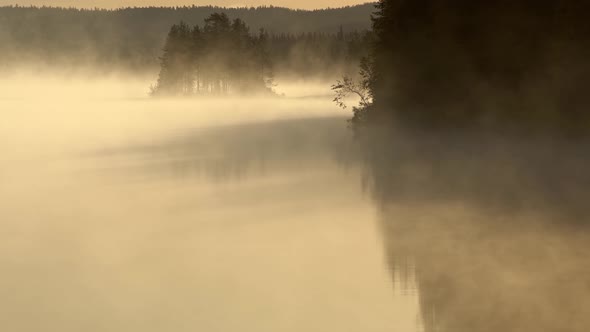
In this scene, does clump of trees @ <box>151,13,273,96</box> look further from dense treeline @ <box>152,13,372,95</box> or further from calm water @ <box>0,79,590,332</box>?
calm water @ <box>0,79,590,332</box>

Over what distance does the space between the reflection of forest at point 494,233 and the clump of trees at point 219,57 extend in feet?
251

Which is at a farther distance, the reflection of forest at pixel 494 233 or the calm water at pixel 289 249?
the calm water at pixel 289 249

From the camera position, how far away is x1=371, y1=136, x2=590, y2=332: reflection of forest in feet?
47.9

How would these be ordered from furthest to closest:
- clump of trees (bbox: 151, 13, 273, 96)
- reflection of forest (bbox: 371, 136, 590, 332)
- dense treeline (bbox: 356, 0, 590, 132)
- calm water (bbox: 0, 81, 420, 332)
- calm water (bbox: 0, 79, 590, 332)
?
clump of trees (bbox: 151, 13, 273, 96), dense treeline (bbox: 356, 0, 590, 132), calm water (bbox: 0, 81, 420, 332), calm water (bbox: 0, 79, 590, 332), reflection of forest (bbox: 371, 136, 590, 332)

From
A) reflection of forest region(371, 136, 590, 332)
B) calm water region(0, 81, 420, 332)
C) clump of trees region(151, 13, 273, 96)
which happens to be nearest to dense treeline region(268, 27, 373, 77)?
clump of trees region(151, 13, 273, 96)

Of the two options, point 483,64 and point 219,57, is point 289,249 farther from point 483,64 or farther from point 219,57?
point 219,57

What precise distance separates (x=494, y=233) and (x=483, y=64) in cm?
2455

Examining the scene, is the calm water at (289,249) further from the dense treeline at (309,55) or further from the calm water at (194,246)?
the dense treeline at (309,55)

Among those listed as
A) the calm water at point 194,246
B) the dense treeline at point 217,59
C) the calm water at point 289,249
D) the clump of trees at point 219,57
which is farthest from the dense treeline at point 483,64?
the clump of trees at point 219,57

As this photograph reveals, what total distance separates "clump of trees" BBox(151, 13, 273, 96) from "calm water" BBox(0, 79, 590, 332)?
74453 millimetres

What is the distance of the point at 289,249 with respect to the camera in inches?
819

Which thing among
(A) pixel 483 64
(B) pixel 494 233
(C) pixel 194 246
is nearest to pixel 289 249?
(C) pixel 194 246

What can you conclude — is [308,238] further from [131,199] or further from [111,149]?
[111,149]

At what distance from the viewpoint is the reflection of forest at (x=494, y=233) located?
47.9 ft
